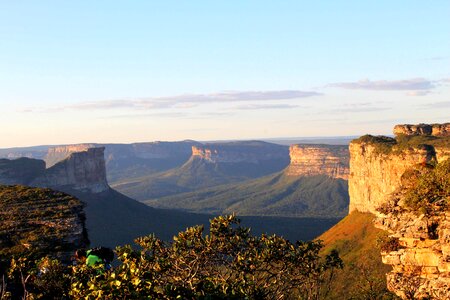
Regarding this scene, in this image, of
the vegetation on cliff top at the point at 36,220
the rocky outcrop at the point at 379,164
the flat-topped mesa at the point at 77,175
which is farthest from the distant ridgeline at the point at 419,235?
the flat-topped mesa at the point at 77,175

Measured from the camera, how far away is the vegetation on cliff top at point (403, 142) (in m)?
95.6

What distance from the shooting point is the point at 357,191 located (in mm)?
125750

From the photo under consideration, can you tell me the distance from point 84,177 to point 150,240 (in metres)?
168

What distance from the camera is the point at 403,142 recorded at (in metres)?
106

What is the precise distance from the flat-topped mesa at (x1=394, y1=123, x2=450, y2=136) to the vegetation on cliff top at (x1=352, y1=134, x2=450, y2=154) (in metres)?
3.40

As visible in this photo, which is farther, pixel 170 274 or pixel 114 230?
pixel 114 230

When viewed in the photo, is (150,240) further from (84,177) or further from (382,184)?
(84,177)

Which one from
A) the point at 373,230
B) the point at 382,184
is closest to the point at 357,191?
the point at 382,184

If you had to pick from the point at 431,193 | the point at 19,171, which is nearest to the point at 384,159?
the point at 431,193

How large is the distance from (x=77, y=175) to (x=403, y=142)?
416 feet

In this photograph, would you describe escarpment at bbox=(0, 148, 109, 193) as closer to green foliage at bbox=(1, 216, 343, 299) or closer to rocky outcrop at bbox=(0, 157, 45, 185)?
rocky outcrop at bbox=(0, 157, 45, 185)

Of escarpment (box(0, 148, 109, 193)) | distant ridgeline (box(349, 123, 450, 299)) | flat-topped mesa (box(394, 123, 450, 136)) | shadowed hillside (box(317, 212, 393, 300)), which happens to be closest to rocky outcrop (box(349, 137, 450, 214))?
flat-topped mesa (box(394, 123, 450, 136))

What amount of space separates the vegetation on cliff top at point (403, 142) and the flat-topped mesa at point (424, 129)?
340cm

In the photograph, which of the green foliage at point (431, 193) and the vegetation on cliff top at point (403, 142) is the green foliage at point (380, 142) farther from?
the green foliage at point (431, 193)
